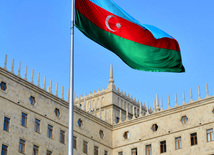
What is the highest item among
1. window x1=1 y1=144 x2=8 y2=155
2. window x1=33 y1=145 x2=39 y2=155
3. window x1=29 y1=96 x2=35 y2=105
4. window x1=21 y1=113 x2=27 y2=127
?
window x1=29 y1=96 x2=35 y2=105

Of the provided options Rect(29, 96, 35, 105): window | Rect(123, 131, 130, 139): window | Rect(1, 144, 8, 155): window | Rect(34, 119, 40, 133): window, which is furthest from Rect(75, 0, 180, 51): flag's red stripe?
Rect(123, 131, 130, 139): window

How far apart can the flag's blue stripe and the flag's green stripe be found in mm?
767

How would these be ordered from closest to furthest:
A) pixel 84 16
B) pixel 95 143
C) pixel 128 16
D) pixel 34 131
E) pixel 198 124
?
pixel 84 16 → pixel 128 16 → pixel 34 131 → pixel 198 124 → pixel 95 143

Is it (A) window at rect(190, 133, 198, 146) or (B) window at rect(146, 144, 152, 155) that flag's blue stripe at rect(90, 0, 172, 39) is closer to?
(A) window at rect(190, 133, 198, 146)

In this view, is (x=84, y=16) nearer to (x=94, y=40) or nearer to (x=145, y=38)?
(x=94, y=40)

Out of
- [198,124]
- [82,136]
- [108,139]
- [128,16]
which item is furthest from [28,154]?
[128,16]

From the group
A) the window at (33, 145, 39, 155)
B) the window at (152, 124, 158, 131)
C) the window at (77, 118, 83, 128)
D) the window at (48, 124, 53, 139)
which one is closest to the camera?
Answer: the window at (33, 145, 39, 155)

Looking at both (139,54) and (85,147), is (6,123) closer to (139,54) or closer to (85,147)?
(85,147)

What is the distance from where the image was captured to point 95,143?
145 ft

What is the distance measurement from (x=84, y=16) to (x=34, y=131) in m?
19.6

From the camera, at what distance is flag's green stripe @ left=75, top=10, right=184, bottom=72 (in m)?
21.2

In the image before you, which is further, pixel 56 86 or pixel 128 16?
pixel 56 86

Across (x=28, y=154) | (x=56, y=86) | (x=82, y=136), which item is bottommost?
(x=28, y=154)

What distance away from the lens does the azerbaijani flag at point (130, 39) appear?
834 inches
